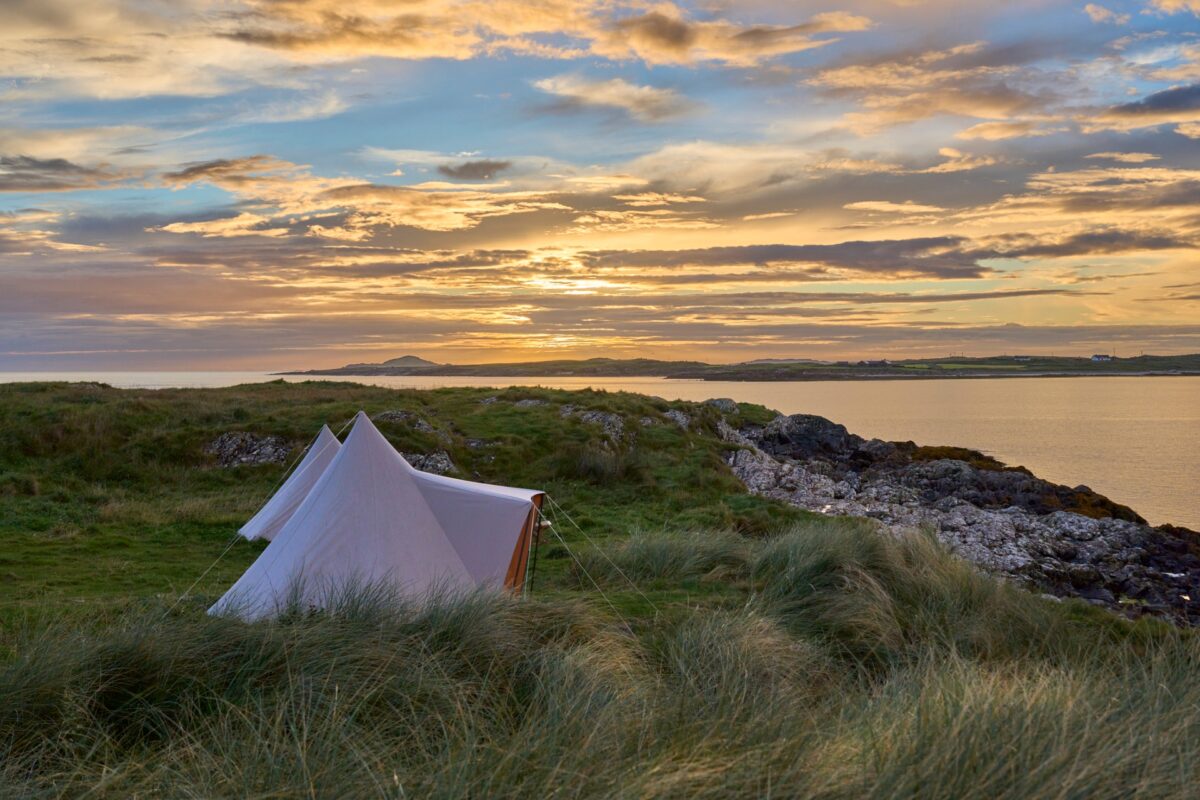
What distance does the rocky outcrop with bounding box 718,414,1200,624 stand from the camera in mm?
19564

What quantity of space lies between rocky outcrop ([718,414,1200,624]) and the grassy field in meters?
4.19

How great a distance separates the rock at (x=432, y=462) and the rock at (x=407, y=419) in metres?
1.70

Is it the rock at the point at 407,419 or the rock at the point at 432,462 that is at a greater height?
the rock at the point at 407,419

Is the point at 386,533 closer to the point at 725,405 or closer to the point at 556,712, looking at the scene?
the point at 556,712

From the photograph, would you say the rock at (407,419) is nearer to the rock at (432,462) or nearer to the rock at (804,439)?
the rock at (432,462)

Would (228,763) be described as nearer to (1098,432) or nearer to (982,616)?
(982,616)

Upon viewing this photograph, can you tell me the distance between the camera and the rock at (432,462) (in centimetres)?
2553

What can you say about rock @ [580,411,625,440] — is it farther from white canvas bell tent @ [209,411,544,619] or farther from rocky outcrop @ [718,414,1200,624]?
white canvas bell tent @ [209,411,544,619]

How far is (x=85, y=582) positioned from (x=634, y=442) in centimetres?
2100

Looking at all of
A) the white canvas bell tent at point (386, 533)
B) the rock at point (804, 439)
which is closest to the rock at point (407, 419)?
the white canvas bell tent at point (386, 533)

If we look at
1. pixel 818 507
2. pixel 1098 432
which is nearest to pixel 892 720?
pixel 818 507

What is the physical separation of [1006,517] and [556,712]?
81.3 ft

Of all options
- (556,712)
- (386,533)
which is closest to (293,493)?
(386,533)

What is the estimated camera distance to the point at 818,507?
86.1 ft
